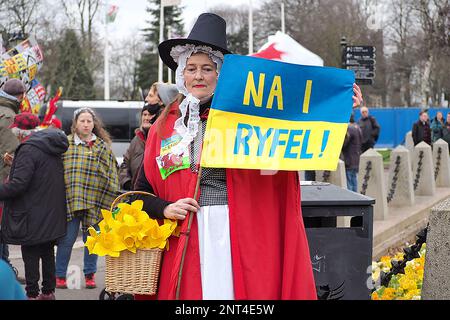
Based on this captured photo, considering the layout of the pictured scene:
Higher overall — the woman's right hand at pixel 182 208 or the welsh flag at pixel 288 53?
the welsh flag at pixel 288 53

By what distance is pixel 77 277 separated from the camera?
8242mm

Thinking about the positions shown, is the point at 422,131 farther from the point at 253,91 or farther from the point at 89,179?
the point at 253,91

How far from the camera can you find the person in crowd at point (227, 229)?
3486mm

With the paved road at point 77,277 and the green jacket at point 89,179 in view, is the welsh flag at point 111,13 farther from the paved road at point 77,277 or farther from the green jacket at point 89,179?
the green jacket at point 89,179

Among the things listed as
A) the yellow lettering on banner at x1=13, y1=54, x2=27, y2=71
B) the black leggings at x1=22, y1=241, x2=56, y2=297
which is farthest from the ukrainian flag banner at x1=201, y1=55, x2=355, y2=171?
the yellow lettering on banner at x1=13, y1=54, x2=27, y2=71

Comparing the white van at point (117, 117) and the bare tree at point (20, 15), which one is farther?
the bare tree at point (20, 15)

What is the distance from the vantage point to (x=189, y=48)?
Result: 382 centimetres

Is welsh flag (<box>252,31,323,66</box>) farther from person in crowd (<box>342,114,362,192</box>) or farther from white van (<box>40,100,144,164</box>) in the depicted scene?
white van (<box>40,100,144,164</box>)

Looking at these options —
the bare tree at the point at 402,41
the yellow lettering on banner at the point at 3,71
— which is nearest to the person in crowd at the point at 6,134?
the yellow lettering on banner at the point at 3,71

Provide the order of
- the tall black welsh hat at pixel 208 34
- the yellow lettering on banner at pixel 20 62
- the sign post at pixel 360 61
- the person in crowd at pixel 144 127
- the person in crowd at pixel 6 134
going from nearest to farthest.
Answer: the tall black welsh hat at pixel 208 34 < the person in crowd at pixel 144 127 < the person in crowd at pixel 6 134 < the sign post at pixel 360 61 < the yellow lettering on banner at pixel 20 62

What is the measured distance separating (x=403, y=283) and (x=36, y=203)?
310 centimetres

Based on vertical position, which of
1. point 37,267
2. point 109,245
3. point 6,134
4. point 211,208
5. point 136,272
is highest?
point 6,134

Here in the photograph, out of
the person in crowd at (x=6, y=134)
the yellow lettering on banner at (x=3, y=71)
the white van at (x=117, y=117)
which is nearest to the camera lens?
the person in crowd at (x=6, y=134)

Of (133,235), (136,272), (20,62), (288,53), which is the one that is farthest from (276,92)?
(20,62)
